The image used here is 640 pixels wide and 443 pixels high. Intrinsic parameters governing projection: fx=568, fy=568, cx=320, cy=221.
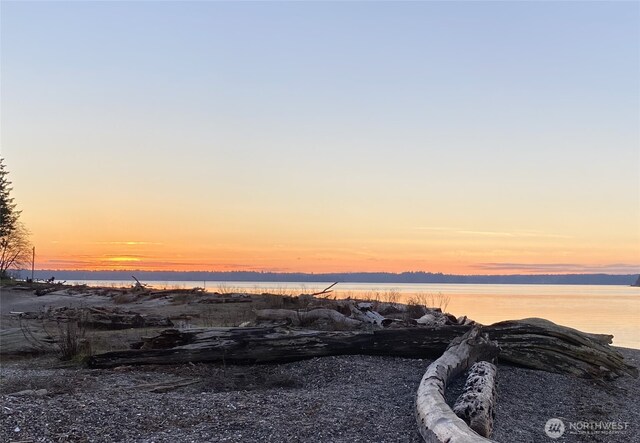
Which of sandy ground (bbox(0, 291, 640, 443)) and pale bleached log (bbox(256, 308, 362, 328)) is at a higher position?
pale bleached log (bbox(256, 308, 362, 328))

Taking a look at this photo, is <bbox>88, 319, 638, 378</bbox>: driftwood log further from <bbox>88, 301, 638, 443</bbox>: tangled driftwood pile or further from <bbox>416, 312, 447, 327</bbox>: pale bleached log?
<bbox>416, 312, 447, 327</bbox>: pale bleached log

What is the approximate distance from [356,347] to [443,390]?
117 inches

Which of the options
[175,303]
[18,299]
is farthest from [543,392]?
[18,299]

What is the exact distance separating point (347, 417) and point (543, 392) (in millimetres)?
3595

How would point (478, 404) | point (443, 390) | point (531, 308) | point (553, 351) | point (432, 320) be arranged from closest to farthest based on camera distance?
point (478, 404)
point (443, 390)
point (553, 351)
point (432, 320)
point (531, 308)

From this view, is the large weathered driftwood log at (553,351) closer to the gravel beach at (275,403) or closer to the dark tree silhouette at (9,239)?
the gravel beach at (275,403)

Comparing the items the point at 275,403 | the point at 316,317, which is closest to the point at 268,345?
the point at 275,403

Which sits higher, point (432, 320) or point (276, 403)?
point (432, 320)

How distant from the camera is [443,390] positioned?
718cm

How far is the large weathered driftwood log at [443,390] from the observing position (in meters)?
5.14

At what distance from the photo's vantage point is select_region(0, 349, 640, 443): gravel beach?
605 cm

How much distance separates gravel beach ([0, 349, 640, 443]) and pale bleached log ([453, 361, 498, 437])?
1.02ft

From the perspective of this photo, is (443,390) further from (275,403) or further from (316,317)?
(316,317)

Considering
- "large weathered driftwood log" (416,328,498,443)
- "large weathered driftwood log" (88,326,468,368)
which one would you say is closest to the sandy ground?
"large weathered driftwood log" (88,326,468,368)
